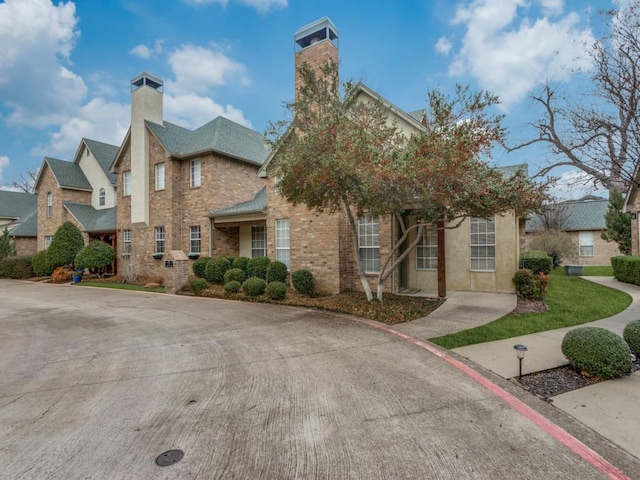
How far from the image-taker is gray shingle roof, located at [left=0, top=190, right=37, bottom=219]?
31.7 metres

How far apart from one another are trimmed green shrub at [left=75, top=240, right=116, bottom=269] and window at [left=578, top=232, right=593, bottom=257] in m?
33.3

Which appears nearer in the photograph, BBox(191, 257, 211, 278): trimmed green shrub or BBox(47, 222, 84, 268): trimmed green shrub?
BBox(191, 257, 211, 278): trimmed green shrub

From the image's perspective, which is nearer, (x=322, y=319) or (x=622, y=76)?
(x=622, y=76)

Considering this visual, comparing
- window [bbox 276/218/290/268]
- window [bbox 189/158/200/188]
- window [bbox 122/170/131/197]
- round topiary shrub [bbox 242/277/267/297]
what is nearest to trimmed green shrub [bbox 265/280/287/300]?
round topiary shrub [bbox 242/277/267/297]

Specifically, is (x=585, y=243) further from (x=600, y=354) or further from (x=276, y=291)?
(x=600, y=354)

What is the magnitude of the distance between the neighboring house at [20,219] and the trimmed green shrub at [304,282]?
25878 mm

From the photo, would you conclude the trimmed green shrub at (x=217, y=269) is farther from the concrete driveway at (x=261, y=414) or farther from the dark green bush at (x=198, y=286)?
the concrete driveway at (x=261, y=414)

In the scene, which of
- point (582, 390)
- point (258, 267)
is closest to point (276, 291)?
point (258, 267)

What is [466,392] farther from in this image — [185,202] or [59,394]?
[185,202]

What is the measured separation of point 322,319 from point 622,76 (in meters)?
7.73

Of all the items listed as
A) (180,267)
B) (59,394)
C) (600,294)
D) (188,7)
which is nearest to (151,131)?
(188,7)

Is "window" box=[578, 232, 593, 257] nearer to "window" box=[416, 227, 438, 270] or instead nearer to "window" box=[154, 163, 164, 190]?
"window" box=[416, 227, 438, 270]

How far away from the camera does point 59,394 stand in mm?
4570

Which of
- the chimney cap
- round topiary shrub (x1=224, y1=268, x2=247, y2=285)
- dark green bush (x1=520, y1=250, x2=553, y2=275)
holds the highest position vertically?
the chimney cap
